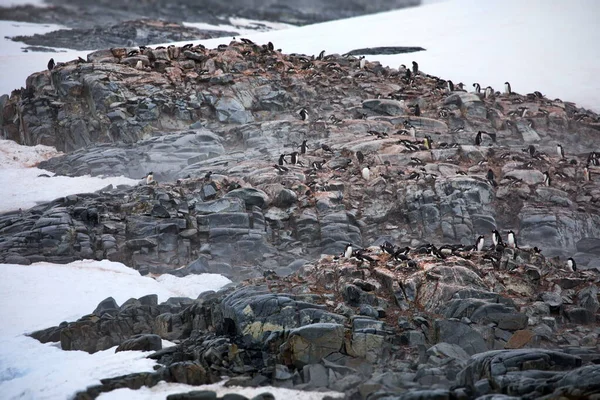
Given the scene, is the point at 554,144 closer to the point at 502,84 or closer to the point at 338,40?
the point at 502,84

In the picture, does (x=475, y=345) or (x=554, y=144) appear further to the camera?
(x=554, y=144)

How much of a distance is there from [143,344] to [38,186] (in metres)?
10.6

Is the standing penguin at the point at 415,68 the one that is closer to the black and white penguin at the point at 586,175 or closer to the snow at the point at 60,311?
the black and white penguin at the point at 586,175

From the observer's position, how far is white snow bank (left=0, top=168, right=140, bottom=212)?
19234 millimetres

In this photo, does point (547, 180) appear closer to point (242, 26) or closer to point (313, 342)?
point (313, 342)

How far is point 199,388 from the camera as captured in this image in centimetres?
1016

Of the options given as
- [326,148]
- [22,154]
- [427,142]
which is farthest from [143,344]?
[22,154]

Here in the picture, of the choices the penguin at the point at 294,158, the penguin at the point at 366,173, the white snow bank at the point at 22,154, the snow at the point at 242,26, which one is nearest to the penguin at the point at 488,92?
the penguin at the point at 366,173

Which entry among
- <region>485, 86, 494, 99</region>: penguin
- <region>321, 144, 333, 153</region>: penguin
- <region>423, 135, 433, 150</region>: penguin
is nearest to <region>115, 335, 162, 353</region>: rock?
<region>321, 144, 333, 153</region>: penguin

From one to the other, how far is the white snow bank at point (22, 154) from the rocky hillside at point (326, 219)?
2.06ft

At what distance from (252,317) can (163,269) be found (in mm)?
4925

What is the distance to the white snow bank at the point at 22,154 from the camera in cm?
2258

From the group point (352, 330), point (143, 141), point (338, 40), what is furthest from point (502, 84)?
point (352, 330)

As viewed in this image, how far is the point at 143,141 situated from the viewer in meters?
22.5
